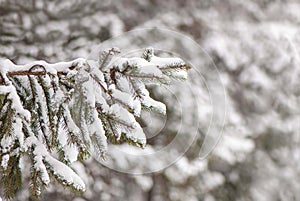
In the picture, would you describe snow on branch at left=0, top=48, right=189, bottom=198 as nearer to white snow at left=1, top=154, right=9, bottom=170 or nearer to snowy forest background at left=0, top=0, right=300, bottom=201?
white snow at left=1, top=154, right=9, bottom=170

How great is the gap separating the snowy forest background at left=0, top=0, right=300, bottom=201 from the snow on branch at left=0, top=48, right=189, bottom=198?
214cm

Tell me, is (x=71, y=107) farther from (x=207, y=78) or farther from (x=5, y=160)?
(x=207, y=78)

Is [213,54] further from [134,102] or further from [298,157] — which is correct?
[134,102]

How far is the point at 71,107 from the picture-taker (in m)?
0.90

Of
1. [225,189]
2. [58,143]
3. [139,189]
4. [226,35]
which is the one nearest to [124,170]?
[139,189]

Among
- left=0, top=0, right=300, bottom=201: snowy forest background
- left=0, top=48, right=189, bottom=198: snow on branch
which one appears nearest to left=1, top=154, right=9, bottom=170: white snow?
left=0, top=48, right=189, bottom=198: snow on branch

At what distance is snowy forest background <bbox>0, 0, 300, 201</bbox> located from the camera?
10.5 ft

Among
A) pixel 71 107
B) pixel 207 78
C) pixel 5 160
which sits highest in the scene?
pixel 207 78

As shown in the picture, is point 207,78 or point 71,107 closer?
point 71,107

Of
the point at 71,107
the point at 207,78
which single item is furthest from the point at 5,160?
the point at 207,78

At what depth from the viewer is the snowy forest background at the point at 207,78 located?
321cm

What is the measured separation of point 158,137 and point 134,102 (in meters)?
2.46

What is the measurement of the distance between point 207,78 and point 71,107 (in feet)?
8.80

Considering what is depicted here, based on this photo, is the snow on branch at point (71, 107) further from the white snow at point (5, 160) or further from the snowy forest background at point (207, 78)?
the snowy forest background at point (207, 78)
